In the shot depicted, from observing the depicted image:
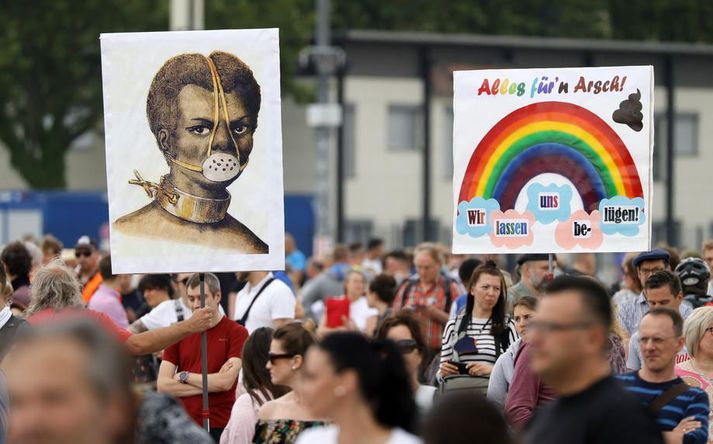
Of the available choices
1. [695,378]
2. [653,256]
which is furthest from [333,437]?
[653,256]

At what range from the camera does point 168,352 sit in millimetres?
9648

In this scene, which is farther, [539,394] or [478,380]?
[478,380]

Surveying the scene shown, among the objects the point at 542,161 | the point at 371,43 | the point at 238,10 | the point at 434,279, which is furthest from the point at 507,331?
the point at 238,10

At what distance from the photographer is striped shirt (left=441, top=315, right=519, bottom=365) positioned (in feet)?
31.9

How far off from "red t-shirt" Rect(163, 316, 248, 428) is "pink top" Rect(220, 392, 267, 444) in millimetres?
1263

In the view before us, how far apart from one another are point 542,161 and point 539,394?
2.39m

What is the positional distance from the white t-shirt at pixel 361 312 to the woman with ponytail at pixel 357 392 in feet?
31.6

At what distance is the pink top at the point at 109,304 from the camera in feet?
39.8

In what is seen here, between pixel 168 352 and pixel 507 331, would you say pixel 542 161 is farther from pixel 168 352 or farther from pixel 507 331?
pixel 168 352

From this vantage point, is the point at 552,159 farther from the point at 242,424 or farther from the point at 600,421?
the point at 600,421

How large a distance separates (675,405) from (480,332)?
3.09 metres

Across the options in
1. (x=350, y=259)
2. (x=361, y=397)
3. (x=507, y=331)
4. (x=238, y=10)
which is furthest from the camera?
(x=238, y=10)

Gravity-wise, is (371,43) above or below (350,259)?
above

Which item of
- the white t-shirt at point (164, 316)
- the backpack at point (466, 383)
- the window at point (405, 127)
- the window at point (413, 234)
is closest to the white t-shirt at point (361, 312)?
the white t-shirt at point (164, 316)
